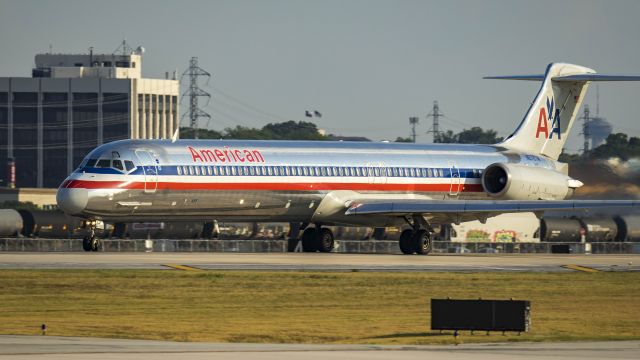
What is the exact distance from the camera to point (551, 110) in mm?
64625

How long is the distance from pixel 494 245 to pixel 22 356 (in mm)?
50956

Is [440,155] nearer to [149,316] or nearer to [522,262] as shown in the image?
[522,262]

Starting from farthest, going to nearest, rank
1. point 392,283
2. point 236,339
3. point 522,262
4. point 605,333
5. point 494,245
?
point 494,245 → point 522,262 → point 392,283 → point 605,333 → point 236,339

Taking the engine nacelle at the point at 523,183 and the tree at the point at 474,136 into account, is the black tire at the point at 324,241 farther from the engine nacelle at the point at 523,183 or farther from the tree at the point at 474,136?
the tree at the point at 474,136

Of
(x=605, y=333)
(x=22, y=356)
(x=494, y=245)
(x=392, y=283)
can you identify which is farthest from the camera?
(x=494, y=245)

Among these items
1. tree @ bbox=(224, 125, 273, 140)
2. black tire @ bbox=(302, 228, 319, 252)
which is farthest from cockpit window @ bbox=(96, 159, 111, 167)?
tree @ bbox=(224, 125, 273, 140)

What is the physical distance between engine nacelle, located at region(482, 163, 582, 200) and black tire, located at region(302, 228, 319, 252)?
7783 mm

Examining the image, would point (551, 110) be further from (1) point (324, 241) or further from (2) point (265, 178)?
(2) point (265, 178)

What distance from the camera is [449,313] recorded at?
30734 millimetres

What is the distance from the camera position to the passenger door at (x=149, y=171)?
50812 mm

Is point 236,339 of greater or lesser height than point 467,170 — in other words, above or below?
below

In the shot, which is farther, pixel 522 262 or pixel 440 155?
pixel 440 155

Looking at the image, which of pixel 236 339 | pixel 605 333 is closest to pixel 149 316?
pixel 236 339

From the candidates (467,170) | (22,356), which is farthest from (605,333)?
(467,170)
